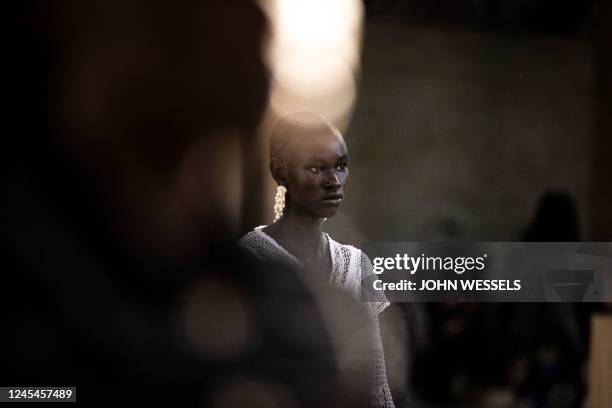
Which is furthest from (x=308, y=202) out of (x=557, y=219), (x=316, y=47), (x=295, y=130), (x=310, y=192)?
(x=557, y=219)

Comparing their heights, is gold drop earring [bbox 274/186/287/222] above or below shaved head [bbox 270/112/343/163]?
below

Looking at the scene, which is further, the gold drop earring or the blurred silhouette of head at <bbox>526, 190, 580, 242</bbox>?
the blurred silhouette of head at <bbox>526, 190, 580, 242</bbox>

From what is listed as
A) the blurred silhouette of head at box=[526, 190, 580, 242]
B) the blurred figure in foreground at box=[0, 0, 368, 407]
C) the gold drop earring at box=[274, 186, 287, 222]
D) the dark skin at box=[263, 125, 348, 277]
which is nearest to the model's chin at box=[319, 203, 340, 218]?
the dark skin at box=[263, 125, 348, 277]

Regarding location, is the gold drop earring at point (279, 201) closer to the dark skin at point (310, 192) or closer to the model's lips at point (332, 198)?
the dark skin at point (310, 192)

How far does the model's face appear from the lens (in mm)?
2033

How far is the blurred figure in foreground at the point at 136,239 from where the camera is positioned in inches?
82.4

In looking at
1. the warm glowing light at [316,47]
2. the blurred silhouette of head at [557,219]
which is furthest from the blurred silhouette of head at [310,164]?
the blurred silhouette of head at [557,219]

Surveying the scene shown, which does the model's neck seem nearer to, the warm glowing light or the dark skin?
the dark skin

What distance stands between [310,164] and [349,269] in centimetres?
34

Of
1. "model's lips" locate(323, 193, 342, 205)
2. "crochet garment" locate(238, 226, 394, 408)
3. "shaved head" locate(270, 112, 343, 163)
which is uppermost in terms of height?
"shaved head" locate(270, 112, 343, 163)

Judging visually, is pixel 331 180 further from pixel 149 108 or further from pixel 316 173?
pixel 149 108

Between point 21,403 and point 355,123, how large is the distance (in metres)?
1.29

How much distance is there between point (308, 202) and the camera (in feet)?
6.72

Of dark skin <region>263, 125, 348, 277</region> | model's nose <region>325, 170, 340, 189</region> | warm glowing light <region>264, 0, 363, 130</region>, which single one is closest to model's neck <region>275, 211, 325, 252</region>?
dark skin <region>263, 125, 348, 277</region>
